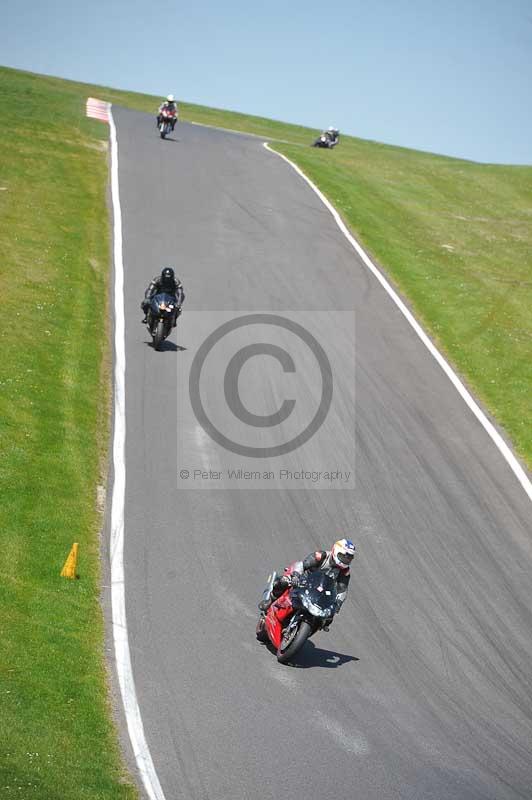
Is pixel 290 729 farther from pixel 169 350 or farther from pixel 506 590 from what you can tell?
pixel 169 350

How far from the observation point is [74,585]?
13508 millimetres

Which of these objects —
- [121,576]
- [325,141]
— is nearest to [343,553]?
[121,576]

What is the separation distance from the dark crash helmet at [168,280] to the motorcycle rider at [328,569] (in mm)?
11929

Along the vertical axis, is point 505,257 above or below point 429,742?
above

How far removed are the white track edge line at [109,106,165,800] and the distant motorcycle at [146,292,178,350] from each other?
0.85 metres

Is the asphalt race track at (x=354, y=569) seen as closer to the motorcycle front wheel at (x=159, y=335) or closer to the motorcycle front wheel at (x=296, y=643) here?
the motorcycle front wheel at (x=296, y=643)

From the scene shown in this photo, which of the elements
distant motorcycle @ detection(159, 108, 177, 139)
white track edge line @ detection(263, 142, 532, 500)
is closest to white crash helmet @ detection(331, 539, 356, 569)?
white track edge line @ detection(263, 142, 532, 500)

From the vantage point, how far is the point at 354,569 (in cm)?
1571

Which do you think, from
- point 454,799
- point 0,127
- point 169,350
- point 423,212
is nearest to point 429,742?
point 454,799

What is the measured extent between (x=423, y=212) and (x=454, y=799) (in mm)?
36826

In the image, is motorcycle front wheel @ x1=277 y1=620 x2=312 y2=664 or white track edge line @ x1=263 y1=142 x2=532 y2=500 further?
white track edge line @ x1=263 y1=142 x2=532 y2=500

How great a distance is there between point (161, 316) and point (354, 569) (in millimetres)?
9903

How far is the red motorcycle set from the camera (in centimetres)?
1243

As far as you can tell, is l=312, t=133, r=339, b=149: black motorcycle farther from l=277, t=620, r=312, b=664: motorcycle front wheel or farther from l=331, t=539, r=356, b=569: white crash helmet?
l=277, t=620, r=312, b=664: motorcycle front wheel
